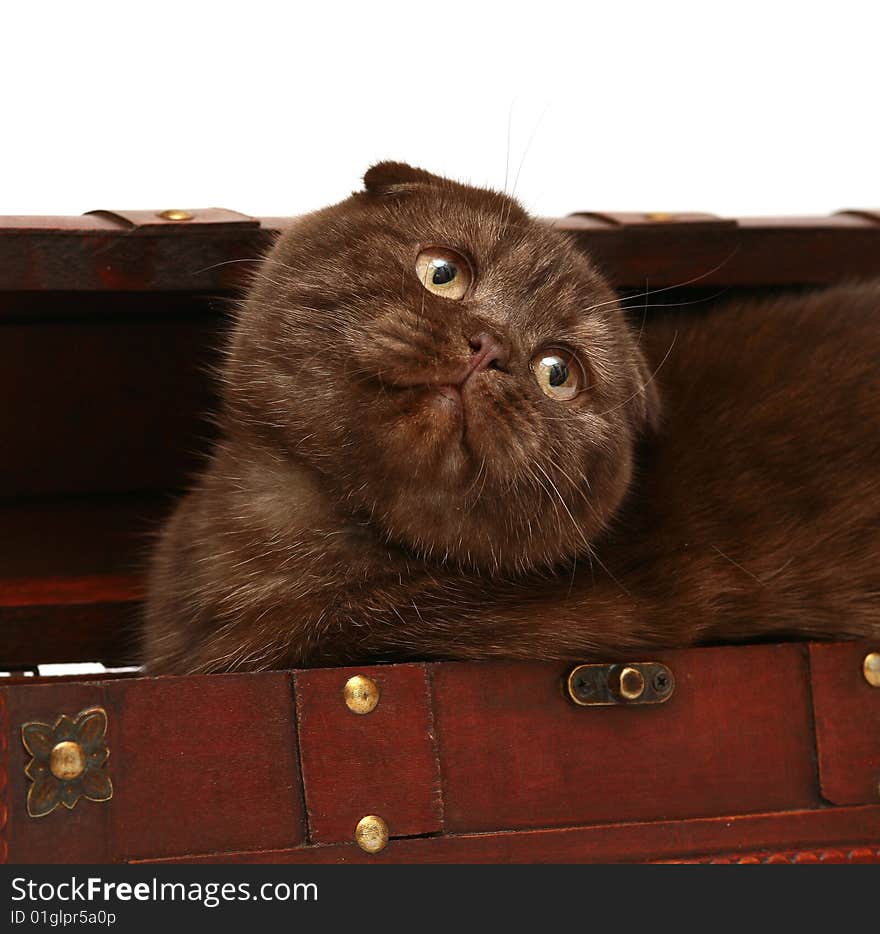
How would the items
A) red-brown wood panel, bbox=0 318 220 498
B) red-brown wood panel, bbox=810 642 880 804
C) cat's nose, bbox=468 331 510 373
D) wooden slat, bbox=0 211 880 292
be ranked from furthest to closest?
1. red-brown wood panel, bbox=0 318 220 498
2. wooden slat, bbox=0 211 880 292
3. red-brown wood panel, bbox=810 642 880 804
4. cat's nose, bbox=468 331 510 373

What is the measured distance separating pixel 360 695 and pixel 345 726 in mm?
33

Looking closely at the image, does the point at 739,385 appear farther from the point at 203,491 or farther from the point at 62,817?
the point at 62,817

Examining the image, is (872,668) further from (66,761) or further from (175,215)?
(175,215)

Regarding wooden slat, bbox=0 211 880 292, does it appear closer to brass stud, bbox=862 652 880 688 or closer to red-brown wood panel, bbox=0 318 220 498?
red-brown wood panel, bbox=0 318 220 498

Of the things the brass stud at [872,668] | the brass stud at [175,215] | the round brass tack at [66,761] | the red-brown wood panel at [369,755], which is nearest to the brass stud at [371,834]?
the red-brown wood panel at [369,755]

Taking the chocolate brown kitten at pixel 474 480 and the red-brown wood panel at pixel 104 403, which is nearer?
the chocolate brown kitten at pixel 474 480

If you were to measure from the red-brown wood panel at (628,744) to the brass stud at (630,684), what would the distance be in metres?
0.03

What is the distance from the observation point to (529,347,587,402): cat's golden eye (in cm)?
125

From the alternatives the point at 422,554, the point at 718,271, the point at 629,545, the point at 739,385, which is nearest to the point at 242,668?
the point at 422,554

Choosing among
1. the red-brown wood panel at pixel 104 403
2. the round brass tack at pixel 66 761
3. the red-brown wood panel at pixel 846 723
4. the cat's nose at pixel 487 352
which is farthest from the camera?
the red-brown wood panel at pixel 104 403

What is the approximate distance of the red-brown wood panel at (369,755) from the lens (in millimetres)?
1152

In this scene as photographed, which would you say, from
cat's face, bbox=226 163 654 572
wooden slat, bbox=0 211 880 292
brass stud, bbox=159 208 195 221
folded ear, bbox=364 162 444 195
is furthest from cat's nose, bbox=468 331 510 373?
brass stud, bbox=159 208 195 221

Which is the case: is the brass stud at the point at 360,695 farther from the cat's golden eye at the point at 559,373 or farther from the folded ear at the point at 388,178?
the folded ear at the point at 388,178

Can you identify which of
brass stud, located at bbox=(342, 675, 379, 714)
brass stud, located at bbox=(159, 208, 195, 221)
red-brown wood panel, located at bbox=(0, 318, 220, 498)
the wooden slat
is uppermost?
brass stud, located at bbox=(159, 208, 195, 221)
